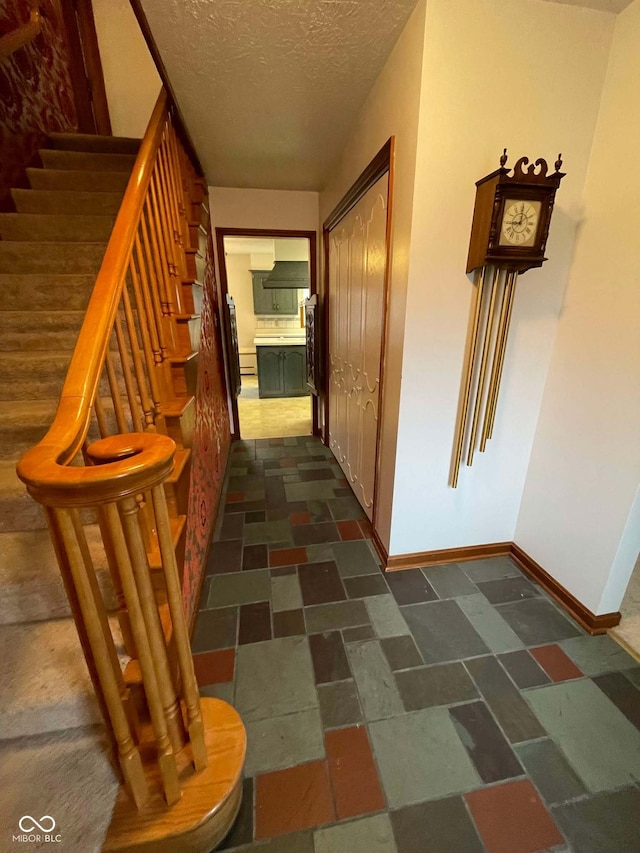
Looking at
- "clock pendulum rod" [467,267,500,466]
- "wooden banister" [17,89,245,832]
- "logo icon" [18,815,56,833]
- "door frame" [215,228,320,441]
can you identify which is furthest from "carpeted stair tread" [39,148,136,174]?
"logo icon" [18,815,56,833]

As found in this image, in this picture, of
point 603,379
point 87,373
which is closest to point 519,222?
point 603,379

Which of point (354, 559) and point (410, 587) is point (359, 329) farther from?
point (410, 587)

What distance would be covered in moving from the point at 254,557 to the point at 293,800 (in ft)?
3.68

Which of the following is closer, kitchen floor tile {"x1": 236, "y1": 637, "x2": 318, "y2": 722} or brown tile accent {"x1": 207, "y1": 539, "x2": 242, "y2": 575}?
kitchen floor tile {"x1": 236, "y1": 637, "x2": 318, "y2": 722}

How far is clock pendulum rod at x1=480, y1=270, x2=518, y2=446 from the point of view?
1.47 meters

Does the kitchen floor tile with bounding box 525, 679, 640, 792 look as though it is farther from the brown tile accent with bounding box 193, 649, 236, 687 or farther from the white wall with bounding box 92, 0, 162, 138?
the white wall with bounding box 92, 0, 162, 138

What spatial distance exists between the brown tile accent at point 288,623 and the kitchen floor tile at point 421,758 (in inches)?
19.1

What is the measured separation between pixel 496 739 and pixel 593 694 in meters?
0.46

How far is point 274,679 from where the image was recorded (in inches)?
52.9

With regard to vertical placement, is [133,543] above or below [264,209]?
below

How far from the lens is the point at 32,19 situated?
1.89 metres

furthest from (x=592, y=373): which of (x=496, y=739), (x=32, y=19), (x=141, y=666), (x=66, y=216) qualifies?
(x=32, y=19)

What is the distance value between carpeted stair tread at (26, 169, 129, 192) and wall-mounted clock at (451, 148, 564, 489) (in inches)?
92.5

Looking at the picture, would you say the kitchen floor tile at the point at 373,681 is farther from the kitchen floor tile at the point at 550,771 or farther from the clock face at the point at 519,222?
the clock face at the point at 519,222
